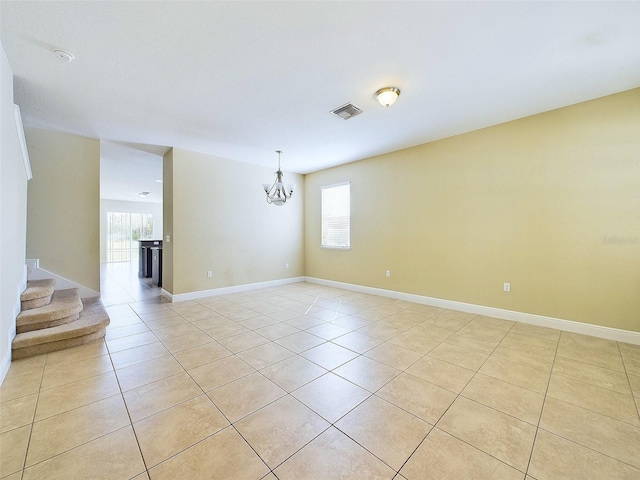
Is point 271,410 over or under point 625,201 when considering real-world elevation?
under

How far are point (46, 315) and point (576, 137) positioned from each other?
6455 mm

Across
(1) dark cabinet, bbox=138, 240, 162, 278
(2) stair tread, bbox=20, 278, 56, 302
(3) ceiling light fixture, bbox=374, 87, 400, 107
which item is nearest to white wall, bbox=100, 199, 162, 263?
(1) dark cabinet, bbox=138, 240, 162, 278

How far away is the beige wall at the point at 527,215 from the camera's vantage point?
296 cm

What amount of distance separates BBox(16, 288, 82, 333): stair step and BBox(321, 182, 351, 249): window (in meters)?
4.43

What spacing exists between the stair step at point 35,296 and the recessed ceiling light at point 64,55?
259 centimetres

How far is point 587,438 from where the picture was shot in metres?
1.57

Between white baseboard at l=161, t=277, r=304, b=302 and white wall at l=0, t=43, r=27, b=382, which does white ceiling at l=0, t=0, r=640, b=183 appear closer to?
white wall at l=0, t=43, r=27, b=382

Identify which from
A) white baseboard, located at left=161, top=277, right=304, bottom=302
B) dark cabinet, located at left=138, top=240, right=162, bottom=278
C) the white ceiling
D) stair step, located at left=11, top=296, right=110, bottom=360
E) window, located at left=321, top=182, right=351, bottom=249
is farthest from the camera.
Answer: dark cabinet, located at left=138, top=240, right=162, bottom=278

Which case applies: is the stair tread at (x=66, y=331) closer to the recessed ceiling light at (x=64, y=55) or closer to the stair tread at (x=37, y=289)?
the stair tread at (x=37, y=289)

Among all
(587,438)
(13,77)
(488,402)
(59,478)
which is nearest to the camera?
(59,478)

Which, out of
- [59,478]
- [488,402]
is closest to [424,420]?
[488,402]

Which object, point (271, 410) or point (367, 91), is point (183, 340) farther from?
point (367, 91)

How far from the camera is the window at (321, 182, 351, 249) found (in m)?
5.79

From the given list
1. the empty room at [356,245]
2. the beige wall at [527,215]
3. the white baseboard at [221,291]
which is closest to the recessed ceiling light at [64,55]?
the empty room at [356,245]
